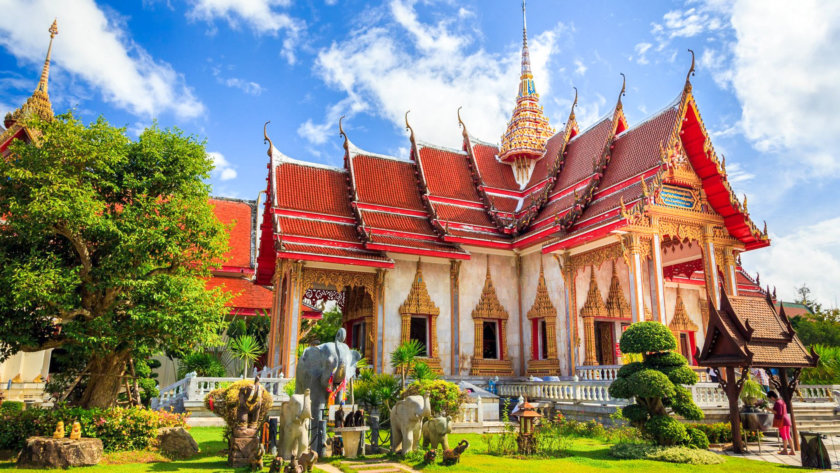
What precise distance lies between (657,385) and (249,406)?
5.80 metres

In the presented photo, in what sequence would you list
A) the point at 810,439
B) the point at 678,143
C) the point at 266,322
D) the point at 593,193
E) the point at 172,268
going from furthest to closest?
the point at 266,322 → the point at 593,193 → the point at 678,143 → the point at 172,268 → the point at 810,439

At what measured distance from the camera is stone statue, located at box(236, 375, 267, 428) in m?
7.88

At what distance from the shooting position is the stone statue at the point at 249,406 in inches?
310

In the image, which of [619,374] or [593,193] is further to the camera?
[593,193]

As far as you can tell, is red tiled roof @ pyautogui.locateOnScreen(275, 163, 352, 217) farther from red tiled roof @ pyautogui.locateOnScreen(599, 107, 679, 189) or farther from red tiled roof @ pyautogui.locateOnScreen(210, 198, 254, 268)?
red tiled roof @ pyautogui.locateOnScreen(599, 107, 679, 189)

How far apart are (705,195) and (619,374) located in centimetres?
823

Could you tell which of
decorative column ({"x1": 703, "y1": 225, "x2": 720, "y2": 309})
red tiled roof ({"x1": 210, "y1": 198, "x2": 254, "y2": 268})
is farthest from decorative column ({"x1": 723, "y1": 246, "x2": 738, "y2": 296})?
red tiled roof ({"x1": 210, "y1": 198, "x2": 254, "y2": 268})

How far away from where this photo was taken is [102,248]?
923 centimetres

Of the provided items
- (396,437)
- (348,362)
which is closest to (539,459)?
(396,437)

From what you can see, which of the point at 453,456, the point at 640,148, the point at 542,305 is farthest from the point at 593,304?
the point at 453,456

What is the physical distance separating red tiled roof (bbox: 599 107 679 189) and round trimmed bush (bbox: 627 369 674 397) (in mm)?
7380

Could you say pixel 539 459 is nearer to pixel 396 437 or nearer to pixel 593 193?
pixel 396 437

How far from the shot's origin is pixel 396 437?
27.4 ft

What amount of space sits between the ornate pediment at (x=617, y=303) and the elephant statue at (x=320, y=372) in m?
9.77
